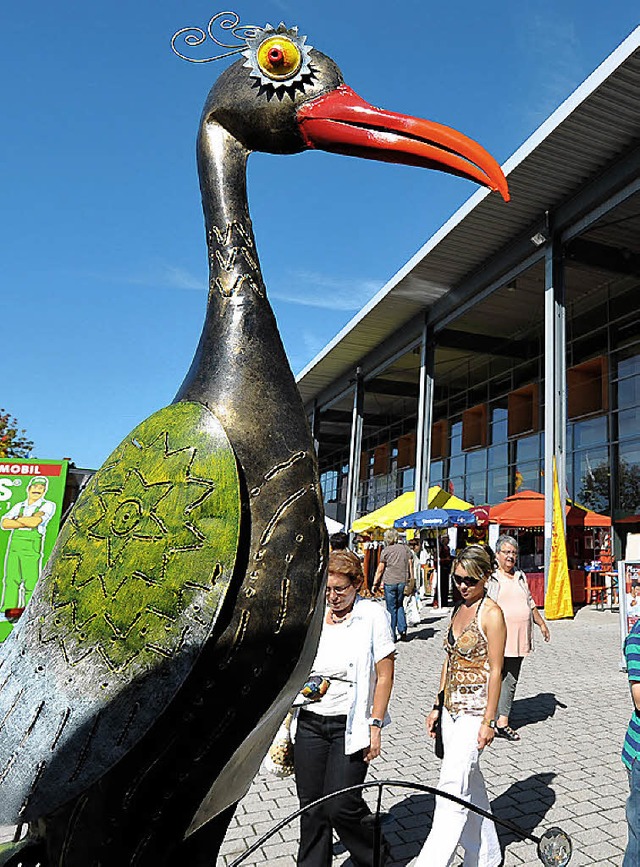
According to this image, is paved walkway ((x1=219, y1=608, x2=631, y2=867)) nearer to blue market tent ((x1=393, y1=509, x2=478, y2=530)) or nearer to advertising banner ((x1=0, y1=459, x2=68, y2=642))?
advertising banner ((x1=0, y1=459, x2=68, y2=642))

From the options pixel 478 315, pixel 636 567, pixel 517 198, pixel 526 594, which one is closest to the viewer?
pixel 526 594

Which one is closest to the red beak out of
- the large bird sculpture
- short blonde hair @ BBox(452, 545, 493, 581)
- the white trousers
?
the large bird sculpture

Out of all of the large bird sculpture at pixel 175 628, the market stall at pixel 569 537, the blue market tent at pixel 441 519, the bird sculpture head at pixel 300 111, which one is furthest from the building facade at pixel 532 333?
the large bird sculpture at pixel 175 628

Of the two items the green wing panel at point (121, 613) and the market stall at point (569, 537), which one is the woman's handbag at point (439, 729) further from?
the market stall at point (569, 537)

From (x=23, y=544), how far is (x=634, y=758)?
7002 millimetres

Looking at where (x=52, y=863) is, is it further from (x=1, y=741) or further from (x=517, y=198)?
(x=517, y=198)

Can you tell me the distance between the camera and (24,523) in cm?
766

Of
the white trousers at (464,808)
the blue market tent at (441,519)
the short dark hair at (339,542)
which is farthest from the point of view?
the blue market tent at (441,519)

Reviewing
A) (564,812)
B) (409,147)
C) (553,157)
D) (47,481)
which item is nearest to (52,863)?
(409,147)

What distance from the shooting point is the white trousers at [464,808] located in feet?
9.53

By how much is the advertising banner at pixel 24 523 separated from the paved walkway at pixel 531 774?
444cm

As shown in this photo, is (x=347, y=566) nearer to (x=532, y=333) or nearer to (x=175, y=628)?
(x=175, y=628)

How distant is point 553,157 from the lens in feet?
38.9

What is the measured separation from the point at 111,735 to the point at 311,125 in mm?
1686
